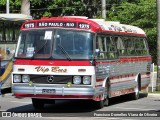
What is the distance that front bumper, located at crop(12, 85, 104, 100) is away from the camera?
15.5m

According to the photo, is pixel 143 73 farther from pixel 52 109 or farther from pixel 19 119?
pixel 19 119

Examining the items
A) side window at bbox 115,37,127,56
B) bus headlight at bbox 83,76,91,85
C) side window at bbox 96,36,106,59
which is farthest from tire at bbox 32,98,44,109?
side window at bbox 115,37,127,56

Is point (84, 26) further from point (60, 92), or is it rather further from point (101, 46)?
point (60, 92)

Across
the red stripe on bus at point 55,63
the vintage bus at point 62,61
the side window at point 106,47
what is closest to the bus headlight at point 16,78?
the vintage bus at point 62,61

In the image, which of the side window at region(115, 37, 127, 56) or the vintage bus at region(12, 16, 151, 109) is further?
the side window at region(115, 37, 127, 56)

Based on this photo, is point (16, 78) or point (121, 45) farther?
point (121, 45)

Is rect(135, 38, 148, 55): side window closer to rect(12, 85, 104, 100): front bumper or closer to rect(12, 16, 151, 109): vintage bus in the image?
rect(12, 16, 151, 109): vintage bus

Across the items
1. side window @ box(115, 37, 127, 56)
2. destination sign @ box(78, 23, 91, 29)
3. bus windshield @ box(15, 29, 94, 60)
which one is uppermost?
destination sign @ box(78, 23, 91, 29)

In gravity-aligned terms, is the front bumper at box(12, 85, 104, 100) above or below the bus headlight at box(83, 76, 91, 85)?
below

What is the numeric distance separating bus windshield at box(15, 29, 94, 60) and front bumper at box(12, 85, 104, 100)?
34.8 inches

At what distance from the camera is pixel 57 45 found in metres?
16.0

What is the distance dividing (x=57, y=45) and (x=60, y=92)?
1397mm

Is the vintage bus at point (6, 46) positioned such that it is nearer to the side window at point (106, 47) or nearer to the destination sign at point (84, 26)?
the side window at point (106, 47)

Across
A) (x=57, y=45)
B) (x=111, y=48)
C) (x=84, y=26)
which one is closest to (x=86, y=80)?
(x=57, y=45)
